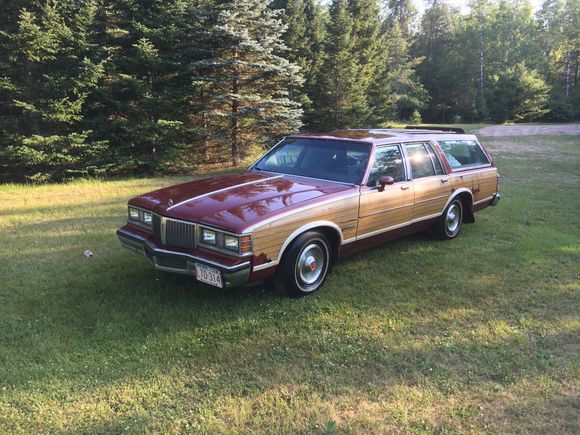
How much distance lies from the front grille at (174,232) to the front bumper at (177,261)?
81mm

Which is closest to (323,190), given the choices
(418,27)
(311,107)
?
(311,107)

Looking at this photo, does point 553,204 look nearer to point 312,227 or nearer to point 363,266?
point 363,266

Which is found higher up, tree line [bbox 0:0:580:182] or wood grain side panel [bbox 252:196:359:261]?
tree line [bbox 0:0:580:182]

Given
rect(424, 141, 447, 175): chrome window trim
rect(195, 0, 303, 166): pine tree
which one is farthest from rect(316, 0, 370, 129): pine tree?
rect(424, 141, 447, 175): chrome window trim

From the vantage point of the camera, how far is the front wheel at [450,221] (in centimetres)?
646

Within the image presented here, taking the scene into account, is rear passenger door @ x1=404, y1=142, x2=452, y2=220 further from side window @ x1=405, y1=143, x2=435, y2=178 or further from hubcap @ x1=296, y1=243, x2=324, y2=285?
hubcap @ x1=296, y1=243, x2=324, y2=285

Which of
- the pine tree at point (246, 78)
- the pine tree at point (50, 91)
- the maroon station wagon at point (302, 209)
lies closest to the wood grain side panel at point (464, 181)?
the maroon station wagon at point (302, 209)

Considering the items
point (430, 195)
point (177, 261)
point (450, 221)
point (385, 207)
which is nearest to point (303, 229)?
point (177, 261)

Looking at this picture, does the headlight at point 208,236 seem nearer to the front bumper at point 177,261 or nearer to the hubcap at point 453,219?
the front bumper at point 177,261

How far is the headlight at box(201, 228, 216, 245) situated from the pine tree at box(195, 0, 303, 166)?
10.2 m

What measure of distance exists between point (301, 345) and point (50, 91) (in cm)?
1189

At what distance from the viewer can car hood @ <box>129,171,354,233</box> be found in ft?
13.4

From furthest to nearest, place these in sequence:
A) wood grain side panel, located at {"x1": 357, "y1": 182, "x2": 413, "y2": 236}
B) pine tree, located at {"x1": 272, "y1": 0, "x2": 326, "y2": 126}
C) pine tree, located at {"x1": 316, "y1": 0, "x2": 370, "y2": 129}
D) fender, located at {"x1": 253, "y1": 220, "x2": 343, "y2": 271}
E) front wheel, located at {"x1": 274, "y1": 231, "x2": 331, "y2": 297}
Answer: pine tree, located at {"x1": 272, "y1": 0, "x2": 326, "y2": 126} → pine tree, located at {"x1": 316, "y1": 0, "x2": 370, "y2": 129} → wood grain side panel, located at {"x1": 357, "y1": 182, "x2": 413, "y2": 236} → front wheel, located at {"x1": 274, "y1": 231, "x2": 331, "y2": 297} → fender, located at {"x1": 253, "y1": 220, "x2": 343, "y2": 271}

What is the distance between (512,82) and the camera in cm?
4591
